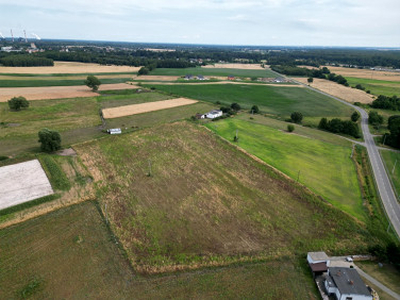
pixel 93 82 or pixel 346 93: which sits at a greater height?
pixel 93 82

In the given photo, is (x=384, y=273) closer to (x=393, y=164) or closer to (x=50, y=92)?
(x=393, y=164)

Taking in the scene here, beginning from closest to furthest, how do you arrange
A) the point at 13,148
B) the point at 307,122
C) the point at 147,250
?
the point at 147,250 < the point at 13,148 < the point at 307,122

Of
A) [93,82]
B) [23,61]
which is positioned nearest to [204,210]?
[93,82]

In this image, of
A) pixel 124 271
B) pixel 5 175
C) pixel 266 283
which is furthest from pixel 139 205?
pixel 5 175

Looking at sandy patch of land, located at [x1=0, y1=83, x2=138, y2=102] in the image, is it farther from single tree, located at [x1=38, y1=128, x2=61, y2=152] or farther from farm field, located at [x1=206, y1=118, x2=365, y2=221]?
farm field, located at [x1=206, y1=118, x2=365, y2=221]

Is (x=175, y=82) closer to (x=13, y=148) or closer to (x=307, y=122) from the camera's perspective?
(x=307, y=122)

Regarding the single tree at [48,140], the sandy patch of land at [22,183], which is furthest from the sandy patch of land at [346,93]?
the sandy patch of land at [22,183]

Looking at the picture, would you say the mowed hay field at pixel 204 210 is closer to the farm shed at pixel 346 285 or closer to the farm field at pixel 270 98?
the farm shed at pixel 346 285

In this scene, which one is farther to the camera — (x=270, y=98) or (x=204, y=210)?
(x=270, y=98)
